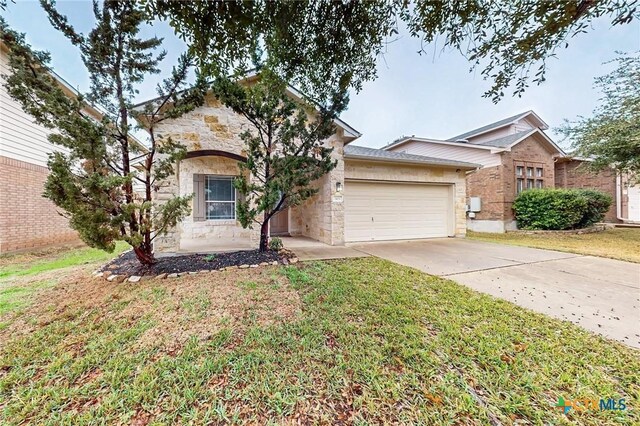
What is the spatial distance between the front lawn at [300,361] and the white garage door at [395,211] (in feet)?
17.0

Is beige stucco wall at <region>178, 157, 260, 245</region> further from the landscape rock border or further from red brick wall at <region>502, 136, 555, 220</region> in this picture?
red brick wall at <region>502, 136, 555, 220</region>

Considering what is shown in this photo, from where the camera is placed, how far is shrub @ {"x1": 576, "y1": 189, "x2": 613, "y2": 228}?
1145cm

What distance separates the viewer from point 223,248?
6.66 metres

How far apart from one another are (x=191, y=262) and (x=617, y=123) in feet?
51.1

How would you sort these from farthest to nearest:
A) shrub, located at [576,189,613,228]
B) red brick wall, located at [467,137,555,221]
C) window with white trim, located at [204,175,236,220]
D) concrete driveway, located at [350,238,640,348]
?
red brick wall, located at [467,137,555,221] < shrub, located at [576,189,613,228] < window with white trim, located at [204,175,236,220] < concrete driveway, located at [350,238,640,348]

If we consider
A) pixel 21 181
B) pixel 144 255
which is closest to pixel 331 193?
pixel 144 255

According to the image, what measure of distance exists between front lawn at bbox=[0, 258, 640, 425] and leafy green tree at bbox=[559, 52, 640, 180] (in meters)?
11.6

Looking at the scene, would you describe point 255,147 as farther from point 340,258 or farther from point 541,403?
point 541,403

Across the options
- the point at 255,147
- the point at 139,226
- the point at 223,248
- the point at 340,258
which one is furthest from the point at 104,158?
the point at 340,258

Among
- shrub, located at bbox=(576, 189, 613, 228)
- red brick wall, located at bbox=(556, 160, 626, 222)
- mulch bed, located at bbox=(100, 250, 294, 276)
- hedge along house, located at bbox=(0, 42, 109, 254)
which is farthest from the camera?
red brick wall, located at bbox=(556, 160, 626, 222)

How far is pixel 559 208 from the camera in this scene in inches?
438

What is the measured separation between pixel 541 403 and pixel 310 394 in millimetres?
1731

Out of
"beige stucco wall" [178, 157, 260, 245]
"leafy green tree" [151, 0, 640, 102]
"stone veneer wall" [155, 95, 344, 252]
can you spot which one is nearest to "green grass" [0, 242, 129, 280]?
"stone veneer wall" [155, 95, 344, 252]

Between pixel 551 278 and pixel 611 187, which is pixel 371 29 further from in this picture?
pixel 611 187
